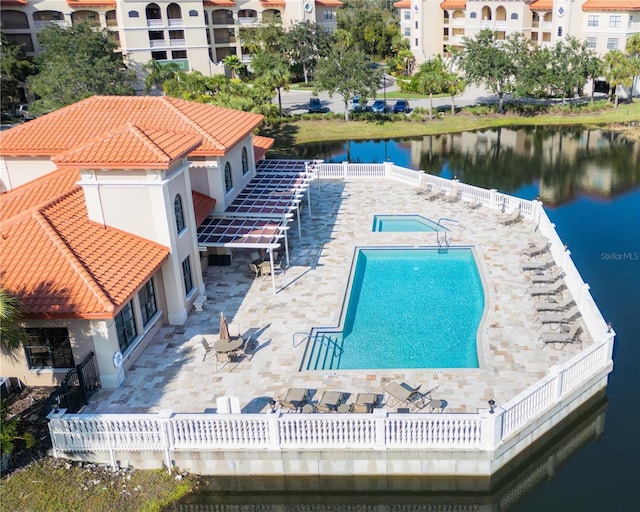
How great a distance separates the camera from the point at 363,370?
20.4 m

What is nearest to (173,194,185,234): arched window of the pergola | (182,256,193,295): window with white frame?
(182,256,193,295): window with white frame

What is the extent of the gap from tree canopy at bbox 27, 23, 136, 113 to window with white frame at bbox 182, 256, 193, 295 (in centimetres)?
3468

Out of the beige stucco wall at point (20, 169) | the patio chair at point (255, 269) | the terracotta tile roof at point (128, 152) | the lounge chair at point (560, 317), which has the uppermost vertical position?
the terracotta tile roof at point (128, 152)

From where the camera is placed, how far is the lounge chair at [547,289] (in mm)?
24125

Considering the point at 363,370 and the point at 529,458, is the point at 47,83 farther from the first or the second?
the point at 529,458

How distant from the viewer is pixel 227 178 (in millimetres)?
30812

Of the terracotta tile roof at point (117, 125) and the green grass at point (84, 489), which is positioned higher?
the terracotta tile roof at point (117, 125)

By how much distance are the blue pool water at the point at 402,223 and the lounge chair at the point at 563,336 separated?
486 inches

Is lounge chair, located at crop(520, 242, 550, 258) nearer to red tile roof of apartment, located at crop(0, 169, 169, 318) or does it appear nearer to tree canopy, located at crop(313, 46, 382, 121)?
red tile roof of apartment, located at crop(0, 169, 169, 318)

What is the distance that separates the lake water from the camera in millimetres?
17031

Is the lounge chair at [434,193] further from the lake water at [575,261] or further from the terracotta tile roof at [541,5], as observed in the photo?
the terracotta tile roof at [541,5]

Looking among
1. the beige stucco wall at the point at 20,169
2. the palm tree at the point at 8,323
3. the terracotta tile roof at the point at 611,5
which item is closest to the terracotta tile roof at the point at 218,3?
the terracotta tile roof at the point at 611,5

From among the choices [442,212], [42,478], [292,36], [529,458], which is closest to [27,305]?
[42,478]

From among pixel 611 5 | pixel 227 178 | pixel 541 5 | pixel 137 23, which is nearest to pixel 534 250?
pixel 227 178
